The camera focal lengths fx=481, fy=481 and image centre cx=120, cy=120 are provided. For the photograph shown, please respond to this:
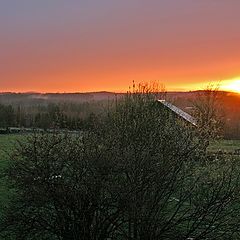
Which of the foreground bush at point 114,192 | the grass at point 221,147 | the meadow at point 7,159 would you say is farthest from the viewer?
the grass at point 221,147

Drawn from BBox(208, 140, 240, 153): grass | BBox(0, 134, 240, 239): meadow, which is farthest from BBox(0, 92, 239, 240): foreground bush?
BBox(208, 140, 240, 153): grass

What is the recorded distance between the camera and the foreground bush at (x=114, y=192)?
784 cm

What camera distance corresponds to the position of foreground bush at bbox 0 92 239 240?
7.84 m

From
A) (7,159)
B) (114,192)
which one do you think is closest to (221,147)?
(7,159)

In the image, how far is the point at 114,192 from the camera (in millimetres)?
7793

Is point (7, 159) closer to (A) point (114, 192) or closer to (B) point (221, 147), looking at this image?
(A) point (114, 192)

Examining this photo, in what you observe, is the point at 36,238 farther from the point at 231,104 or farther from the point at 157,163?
the point at 231,104

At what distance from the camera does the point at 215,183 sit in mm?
8289

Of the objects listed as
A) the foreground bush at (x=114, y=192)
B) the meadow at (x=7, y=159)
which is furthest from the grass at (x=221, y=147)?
the foreground bush at (x=114, y=192)

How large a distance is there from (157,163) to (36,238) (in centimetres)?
246

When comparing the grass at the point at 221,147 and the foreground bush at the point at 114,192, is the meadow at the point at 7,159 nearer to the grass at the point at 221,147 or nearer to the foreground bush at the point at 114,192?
the grass at the point at 221,147

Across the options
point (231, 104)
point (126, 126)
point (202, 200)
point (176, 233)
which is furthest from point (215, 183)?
point (231, 104)

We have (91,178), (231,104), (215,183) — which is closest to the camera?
(91,178)

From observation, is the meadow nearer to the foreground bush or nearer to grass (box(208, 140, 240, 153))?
grass (box(208, 140, 240, 153))
